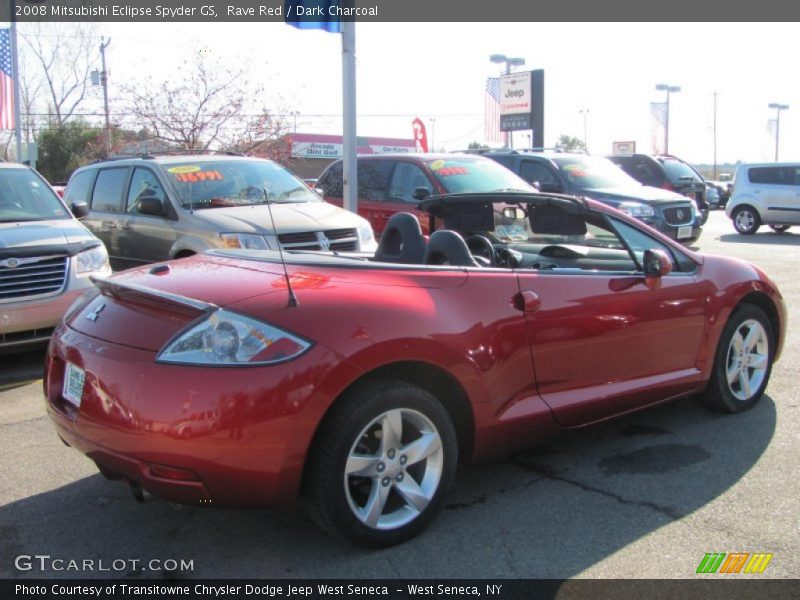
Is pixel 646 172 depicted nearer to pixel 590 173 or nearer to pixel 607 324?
pixel 590 173

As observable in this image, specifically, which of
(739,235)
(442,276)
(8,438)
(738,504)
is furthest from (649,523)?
(739,235)

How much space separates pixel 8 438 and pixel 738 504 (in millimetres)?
4093

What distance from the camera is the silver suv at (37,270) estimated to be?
20.2 ft

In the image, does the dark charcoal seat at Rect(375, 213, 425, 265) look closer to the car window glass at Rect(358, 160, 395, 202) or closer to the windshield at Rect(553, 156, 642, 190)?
the car window glass at Rect(358, 160, 395, 202)

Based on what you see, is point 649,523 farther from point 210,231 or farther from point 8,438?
point 210,231

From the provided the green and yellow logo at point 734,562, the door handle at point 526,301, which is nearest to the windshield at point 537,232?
the door handle at point 526,301

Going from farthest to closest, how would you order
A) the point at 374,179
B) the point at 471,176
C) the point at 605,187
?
the point at 605,187
the point at 374,179
the point at 471,176

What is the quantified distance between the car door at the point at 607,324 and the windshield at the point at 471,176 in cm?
557

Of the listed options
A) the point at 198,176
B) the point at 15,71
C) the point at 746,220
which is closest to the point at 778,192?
the point at 746,220

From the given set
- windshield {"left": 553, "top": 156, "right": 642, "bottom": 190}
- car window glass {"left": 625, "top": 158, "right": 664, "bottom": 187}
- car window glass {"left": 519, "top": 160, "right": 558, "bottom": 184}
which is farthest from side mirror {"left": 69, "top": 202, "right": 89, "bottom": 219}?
car window glass {"left": 625, "top": 158, "right": 664, "bottom": 187}

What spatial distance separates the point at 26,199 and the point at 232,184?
208 centimetres

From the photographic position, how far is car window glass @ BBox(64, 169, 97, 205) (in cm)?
963

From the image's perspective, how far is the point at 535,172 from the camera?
14.0 m

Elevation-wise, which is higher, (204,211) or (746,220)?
(204,211)
